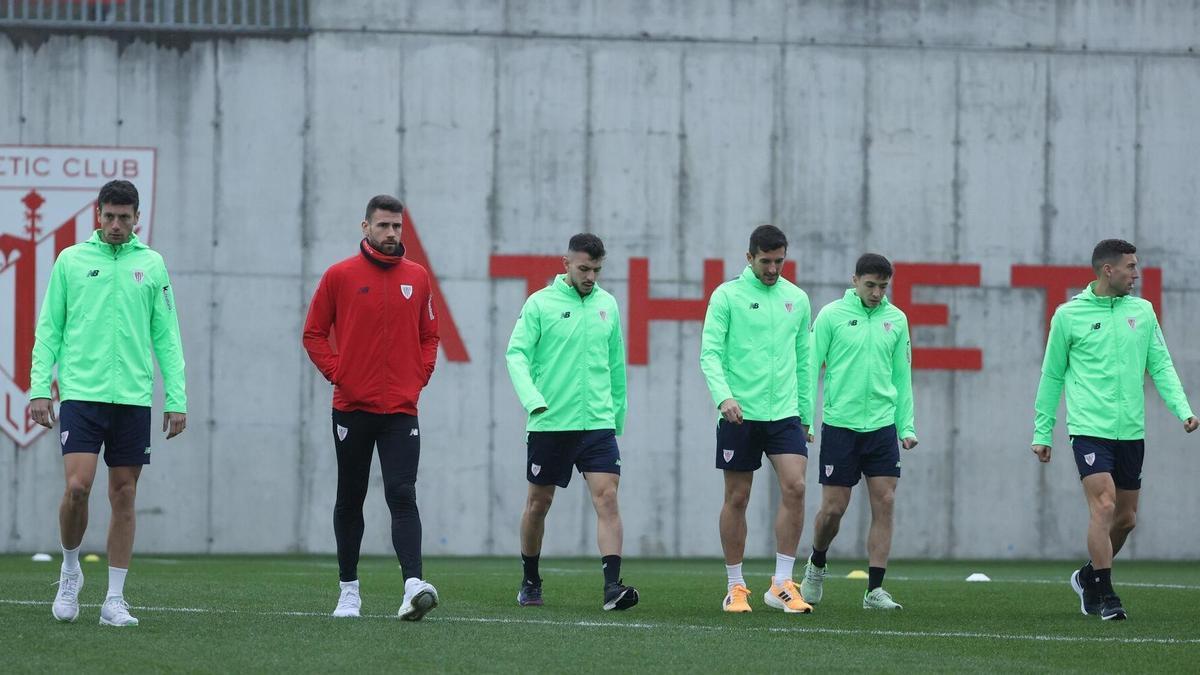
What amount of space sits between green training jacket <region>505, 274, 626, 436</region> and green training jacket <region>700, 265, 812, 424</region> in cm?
58

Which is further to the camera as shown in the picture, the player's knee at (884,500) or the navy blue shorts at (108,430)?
the player's knee at (884,500)

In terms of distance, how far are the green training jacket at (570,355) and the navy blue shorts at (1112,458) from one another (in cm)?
257

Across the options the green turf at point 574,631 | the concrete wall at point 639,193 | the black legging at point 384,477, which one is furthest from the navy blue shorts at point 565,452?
the concrete wall at point 639,193

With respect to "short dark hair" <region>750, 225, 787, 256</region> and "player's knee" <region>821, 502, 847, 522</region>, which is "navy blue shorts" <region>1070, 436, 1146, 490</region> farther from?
"short dark hair" <region>750, 225, 787, 256</region>

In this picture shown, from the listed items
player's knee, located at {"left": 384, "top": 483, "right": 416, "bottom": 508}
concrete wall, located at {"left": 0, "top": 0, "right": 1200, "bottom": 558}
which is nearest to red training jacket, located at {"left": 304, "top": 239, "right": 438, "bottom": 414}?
player's knee, located at {"left": 384, "top": 483, "right": 416, "bottom": 508}

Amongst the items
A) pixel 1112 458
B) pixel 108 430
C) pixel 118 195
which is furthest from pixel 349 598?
pixel 1112 458

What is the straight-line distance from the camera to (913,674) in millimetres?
6344

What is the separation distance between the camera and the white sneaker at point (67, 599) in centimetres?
756

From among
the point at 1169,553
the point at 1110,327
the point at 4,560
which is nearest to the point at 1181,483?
the point at 1169,553

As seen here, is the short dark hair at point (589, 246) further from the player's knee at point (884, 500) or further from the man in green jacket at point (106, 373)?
the man in green jacket at point (106, 373)

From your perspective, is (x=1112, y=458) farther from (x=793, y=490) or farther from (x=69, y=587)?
(x=69, y=587)

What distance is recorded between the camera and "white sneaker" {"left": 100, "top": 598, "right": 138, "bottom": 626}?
7.45 m

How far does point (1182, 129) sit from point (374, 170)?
8287mm

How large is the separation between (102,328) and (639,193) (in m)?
9.62
